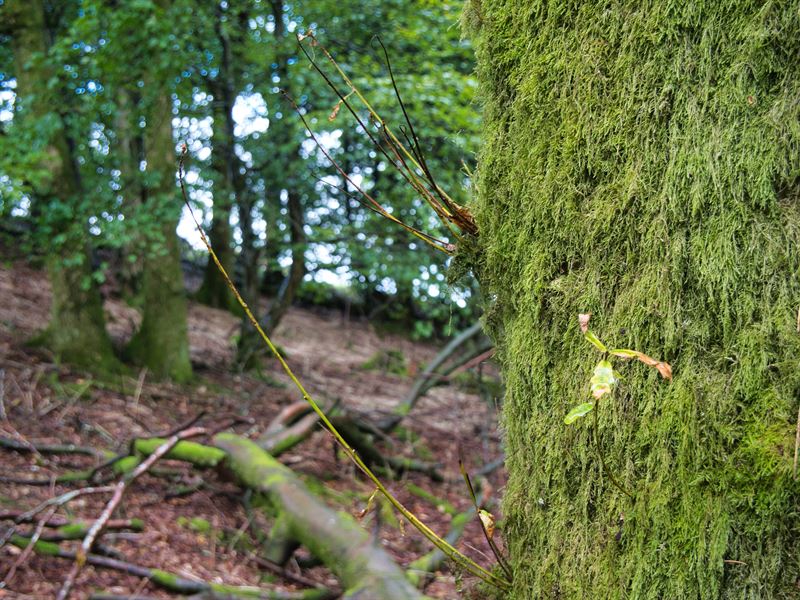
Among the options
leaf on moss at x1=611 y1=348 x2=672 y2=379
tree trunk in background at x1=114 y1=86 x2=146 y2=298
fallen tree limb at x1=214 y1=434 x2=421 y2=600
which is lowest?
fallen tree limb at x1=214 y1=434 x2=421 y2=600

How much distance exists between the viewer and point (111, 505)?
4.18 meters

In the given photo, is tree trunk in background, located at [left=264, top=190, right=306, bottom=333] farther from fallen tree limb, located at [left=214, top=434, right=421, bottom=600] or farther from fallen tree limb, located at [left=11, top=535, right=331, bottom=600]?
fallen tree limb, located at [left=11, top=535, right=331, bottom=600]

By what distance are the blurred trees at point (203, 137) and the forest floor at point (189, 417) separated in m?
0.70

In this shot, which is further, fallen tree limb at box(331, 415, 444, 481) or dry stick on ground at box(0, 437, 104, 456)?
fallen tree limb at box(331, 415, 444, 481)

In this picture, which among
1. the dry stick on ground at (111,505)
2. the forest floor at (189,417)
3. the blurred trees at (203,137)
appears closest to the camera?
the dry stick on ground at (111,505)

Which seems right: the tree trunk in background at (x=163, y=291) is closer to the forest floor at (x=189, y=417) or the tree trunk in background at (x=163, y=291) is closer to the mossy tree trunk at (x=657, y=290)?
the forest floor at (x=189, y=417)

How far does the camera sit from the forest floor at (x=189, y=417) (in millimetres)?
4465

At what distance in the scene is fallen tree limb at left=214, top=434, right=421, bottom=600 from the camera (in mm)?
3729

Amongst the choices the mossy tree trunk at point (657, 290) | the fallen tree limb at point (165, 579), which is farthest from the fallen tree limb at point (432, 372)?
the mossy tree trunk at point (657, 290)

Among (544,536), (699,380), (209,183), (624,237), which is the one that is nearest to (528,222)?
(624,237)

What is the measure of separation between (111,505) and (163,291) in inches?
178

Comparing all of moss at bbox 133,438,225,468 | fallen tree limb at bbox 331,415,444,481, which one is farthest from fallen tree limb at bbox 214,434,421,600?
fallen tree limb at bbox 331,415,444,481

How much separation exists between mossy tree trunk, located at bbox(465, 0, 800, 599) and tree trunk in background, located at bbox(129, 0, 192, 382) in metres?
7.41

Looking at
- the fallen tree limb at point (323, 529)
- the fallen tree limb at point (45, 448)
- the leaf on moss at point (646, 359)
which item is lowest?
the fallen tree limb at point (45, 448)
